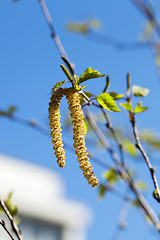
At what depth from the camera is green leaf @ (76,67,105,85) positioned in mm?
1062

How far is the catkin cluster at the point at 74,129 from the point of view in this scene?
923 mm

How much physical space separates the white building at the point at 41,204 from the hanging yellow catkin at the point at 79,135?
51.1ft

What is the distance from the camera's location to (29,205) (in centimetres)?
2020

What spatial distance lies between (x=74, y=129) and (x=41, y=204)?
20929 millimetres

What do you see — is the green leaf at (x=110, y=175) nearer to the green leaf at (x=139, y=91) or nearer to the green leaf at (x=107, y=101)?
the green leaf at (x=139, y=91)

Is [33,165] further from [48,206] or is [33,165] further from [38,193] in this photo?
[48,206]

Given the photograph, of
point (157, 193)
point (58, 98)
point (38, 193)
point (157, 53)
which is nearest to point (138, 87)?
point (157, 193)

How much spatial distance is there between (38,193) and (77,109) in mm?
25082

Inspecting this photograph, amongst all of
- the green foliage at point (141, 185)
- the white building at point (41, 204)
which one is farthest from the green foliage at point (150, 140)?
the white building at point (41, 204)

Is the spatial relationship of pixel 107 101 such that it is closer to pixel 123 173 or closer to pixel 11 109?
pixel 123 173

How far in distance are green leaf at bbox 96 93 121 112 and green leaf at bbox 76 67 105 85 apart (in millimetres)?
80

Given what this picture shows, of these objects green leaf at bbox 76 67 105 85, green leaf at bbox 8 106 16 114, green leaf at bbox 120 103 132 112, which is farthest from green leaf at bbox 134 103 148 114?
green leaf at bbox 8 106 16 114

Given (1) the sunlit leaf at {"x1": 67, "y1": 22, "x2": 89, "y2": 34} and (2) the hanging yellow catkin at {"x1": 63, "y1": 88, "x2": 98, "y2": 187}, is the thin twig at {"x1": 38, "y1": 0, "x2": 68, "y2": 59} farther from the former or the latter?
(1) the sunlit leaf at {"x1": 67, "y1": 22, "x2": 89, "y2": 34}

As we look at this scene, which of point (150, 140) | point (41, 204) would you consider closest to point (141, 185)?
point (150, 140)
